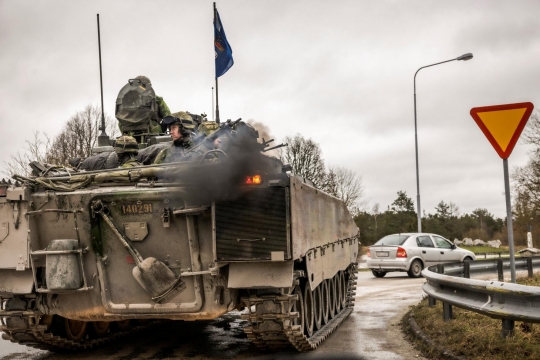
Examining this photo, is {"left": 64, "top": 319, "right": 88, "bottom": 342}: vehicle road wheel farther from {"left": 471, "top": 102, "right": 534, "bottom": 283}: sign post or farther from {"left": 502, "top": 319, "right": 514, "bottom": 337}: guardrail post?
{"left": 471, "top": 102, "right": 534, "bottom": 283}: sign post

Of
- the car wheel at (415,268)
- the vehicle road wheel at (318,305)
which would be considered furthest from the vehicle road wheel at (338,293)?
the car wheel at (415,268)

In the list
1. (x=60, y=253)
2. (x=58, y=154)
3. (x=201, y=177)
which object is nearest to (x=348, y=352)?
(x=201, y=177)

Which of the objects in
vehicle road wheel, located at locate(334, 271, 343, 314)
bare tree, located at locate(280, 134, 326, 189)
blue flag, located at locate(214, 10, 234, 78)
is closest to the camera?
vehicle road wheel, located at locate(334, 271, 343, 314)

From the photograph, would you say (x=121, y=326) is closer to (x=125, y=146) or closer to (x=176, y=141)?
(x=125, y=146)

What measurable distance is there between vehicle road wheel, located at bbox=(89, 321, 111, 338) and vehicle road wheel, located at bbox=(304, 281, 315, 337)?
2859 millimetres

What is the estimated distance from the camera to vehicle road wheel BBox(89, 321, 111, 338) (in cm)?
910

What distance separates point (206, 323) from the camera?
1085cm

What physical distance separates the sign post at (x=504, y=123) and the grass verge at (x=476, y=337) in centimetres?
76

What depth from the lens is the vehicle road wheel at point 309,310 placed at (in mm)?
8469

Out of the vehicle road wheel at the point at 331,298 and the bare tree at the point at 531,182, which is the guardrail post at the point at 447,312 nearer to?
the vehicle road wheel at the point at 331,298

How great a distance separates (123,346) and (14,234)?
7.86ft

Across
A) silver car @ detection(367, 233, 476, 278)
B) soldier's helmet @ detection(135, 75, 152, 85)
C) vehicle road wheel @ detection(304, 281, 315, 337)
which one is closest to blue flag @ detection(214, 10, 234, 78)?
soldier's helmet @ detection(135, 75, 152, 85)

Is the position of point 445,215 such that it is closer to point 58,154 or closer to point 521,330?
point 58,154

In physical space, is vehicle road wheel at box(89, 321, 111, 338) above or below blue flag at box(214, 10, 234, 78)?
below
